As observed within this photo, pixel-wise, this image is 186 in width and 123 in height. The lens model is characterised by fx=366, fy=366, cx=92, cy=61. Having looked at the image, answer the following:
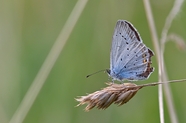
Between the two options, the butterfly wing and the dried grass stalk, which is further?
the butterfly wing

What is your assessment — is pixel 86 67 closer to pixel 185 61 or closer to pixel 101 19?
pixel 101 19

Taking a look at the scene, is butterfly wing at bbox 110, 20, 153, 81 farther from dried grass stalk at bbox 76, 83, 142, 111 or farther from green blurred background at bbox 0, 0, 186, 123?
green blurred background at bbox 0, 0, 186, 123

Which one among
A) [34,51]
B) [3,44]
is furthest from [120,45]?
[3,44]

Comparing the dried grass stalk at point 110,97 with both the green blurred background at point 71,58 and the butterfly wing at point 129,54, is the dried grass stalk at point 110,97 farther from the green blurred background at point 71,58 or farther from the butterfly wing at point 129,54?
the green blurred background at point 71,58

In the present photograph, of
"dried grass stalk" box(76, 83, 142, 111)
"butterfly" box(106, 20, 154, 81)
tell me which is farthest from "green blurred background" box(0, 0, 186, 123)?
"dried grass stalk" box(76, 83, 142, 111)

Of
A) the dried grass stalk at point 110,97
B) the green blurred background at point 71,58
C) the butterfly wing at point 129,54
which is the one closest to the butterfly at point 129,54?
the butterfly wing at point 129,54

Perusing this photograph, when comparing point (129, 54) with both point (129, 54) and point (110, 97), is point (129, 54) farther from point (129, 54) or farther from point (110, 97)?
point (110, 97)

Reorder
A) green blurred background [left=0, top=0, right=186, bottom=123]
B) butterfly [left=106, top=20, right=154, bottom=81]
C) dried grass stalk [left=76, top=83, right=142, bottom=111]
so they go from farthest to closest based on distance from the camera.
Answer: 1. green blurred background [left=0, top=0, right=186, bottom=123]
2. butterfly [left=106, top=20, right=154, bottom=81]
3. dried grass stalk [left=76, top=83, right=142, bottom=111]
